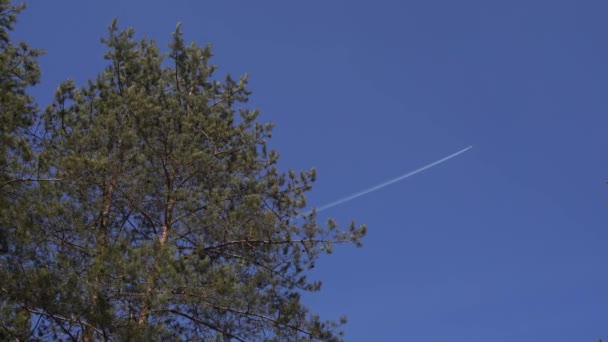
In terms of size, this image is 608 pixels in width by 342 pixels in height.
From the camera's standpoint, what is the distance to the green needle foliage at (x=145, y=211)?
862 cm

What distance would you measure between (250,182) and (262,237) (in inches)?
43.5

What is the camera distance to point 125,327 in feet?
29.2

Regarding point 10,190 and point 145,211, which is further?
point 145,211

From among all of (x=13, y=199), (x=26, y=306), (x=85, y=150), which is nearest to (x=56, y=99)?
(x=85, y=150)

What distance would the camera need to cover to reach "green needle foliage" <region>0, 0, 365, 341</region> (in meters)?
8.62

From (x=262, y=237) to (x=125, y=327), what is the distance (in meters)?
3.45

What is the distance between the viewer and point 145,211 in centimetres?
1177

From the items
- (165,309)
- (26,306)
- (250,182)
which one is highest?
(250,182)

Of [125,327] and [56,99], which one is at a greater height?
[56,99]

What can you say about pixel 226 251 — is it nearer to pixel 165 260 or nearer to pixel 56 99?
pixel 165 260

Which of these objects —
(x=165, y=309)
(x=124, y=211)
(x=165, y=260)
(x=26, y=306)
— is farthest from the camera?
(x=124, y=211)

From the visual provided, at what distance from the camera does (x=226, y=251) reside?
39.1 ft

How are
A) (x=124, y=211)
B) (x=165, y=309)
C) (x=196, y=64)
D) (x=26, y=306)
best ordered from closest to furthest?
(x=26, y=306) → (x=165, y=309) → (x=124, y=211) → (x=196, y=64)

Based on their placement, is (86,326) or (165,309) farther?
(165,309)
